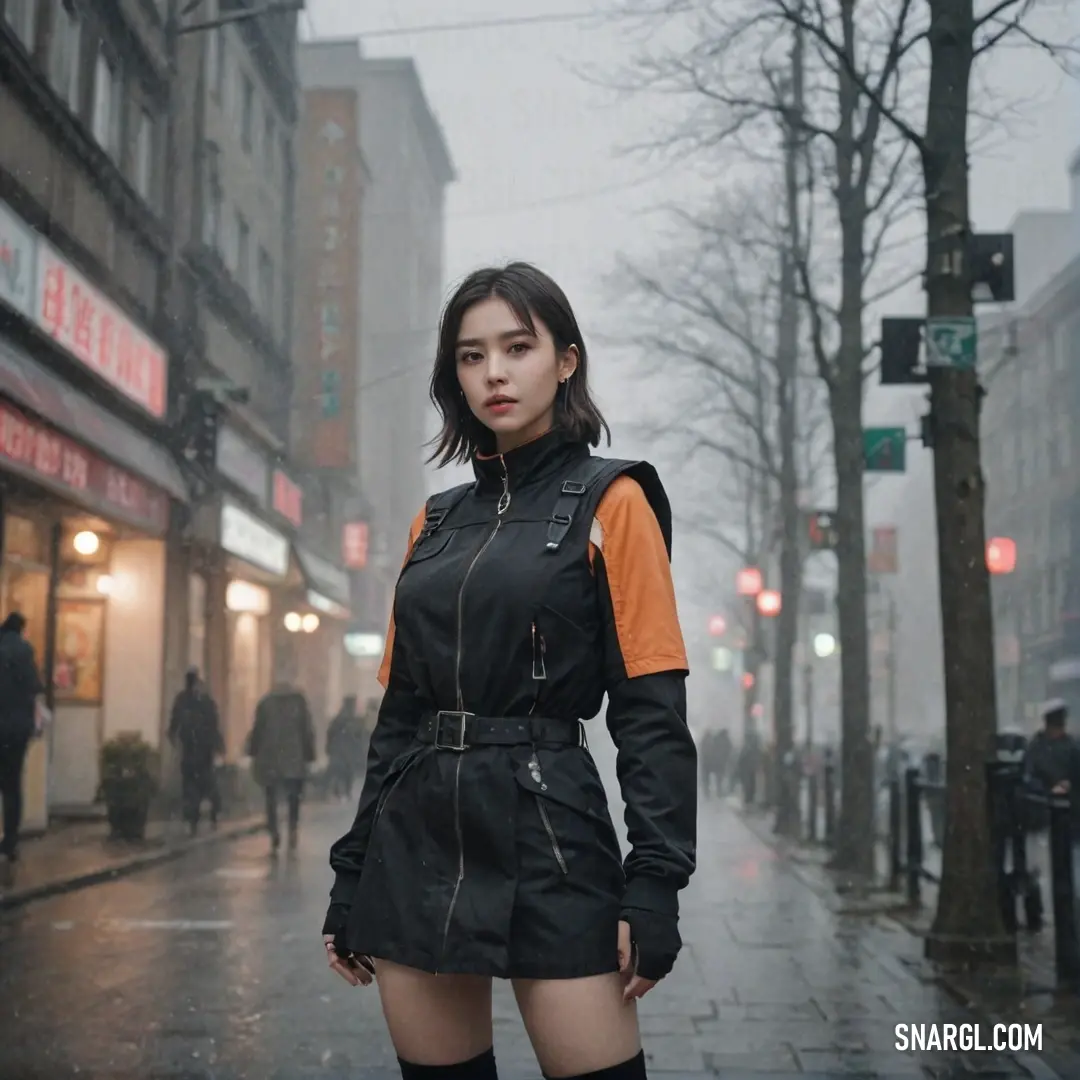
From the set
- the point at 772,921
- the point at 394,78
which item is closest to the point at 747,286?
the point at 772,921

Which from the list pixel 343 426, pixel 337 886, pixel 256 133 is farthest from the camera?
pixel 343 426

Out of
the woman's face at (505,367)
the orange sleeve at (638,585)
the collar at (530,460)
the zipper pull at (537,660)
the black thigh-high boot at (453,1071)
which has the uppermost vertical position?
the woman's face at (505,367)

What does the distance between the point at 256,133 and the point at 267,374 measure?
11.8ft

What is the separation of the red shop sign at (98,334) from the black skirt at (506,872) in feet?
38.2

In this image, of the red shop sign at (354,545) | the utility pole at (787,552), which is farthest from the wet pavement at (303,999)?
the red shop sign at (354,545)

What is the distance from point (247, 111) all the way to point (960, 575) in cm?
1660

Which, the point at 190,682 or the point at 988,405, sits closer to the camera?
the point at 190,682

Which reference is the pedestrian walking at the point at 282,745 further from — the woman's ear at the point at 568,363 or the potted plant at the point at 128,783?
the woman's ear at the point at 568,363

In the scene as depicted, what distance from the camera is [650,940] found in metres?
2.58

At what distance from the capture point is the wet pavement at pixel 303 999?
607 cm

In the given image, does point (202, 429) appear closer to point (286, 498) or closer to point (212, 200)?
point (212, 200)

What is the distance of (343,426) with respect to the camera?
3048 centimetres

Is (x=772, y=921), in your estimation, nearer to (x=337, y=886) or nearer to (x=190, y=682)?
(x=190, y=682)

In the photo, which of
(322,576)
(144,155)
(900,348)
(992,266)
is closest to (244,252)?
(144,155)
